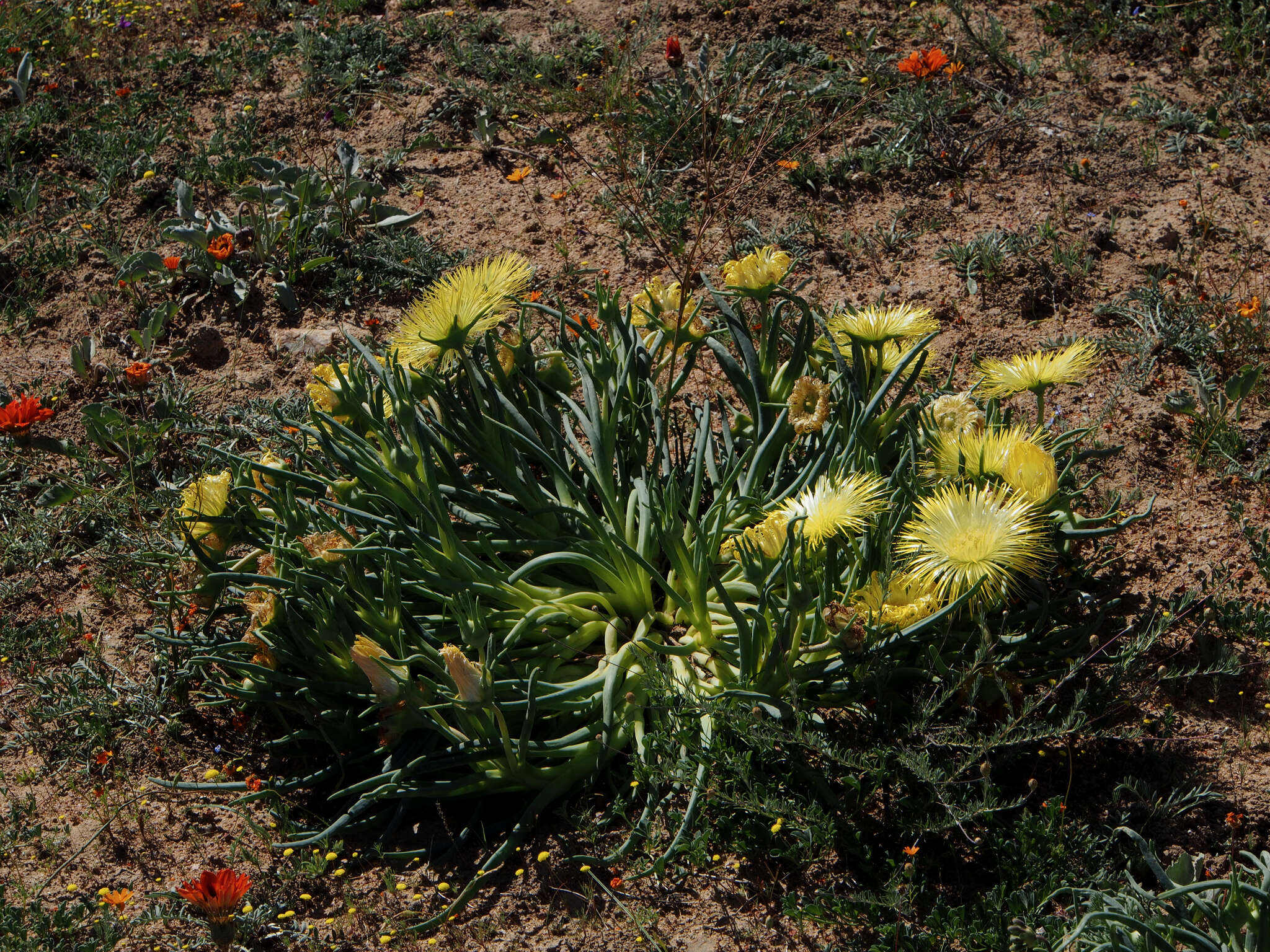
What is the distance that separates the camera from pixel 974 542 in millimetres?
1840

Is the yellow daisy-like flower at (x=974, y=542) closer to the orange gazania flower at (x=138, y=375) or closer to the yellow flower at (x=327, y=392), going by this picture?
the yellow flower at (x=327, y=392)

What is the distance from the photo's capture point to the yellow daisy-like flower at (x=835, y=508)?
2.01 m

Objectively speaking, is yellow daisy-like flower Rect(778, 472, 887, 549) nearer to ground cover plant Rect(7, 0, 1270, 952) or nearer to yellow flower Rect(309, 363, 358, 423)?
ground cover plant Rect(7, 0, 1270, 952)

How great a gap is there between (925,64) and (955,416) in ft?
7.71

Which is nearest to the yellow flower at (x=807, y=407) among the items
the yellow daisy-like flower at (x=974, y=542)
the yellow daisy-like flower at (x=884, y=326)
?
the yellow daisy-like flower at (x=884, y=326)

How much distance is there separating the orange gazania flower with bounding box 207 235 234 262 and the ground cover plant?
21 millimetres

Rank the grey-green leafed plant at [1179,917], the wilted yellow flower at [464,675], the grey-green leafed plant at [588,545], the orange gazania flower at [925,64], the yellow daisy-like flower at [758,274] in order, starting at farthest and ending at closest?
the orange gazania flower at [925,64] < the yellow daisy-like flower at [758,274] < the grey-green leafed plant at [588,545] < the wilted yellow flower at [464,675] < the grey-green leafed plant at [1179,917]

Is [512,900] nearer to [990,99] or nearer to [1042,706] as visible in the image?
[1042,706]

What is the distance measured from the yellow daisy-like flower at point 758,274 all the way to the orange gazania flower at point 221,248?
2200 millimetres

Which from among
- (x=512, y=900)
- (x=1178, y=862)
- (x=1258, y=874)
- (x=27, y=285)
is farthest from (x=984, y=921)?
(x=27, y=285)

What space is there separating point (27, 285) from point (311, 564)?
2.54 m

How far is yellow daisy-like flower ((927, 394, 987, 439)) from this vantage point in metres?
2.33

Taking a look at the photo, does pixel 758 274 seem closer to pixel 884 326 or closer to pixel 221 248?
pixel 884 326

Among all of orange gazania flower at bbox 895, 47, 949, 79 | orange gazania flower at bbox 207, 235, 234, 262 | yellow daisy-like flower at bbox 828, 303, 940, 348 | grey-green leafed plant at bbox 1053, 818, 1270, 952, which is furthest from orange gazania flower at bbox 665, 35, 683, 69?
grey-green leafed plant at bbox 1053, 818, 1270, 952
